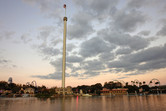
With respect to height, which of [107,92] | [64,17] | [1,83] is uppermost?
[64,17]

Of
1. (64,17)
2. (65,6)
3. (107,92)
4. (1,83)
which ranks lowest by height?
(107,92)

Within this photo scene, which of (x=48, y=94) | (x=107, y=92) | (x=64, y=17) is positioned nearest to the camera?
(x=48, y=94)

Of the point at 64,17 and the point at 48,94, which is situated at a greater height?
the point at 64,17

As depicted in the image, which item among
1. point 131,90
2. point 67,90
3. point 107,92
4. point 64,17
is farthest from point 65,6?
point 131,90

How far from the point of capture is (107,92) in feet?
651

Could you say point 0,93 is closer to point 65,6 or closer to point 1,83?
point 1,83

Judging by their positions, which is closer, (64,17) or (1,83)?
(64,17)

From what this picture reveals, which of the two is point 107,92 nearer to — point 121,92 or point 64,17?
point 121,92

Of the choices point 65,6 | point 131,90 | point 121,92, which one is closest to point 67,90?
point 121,92

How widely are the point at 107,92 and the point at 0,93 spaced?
152 m

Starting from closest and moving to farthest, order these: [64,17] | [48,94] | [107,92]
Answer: [48,94]
[64,17]
[107,92]

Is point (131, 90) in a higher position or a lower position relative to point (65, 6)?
lower

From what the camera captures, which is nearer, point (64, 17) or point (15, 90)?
point (64, 17)

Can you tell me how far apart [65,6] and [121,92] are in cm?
14380
